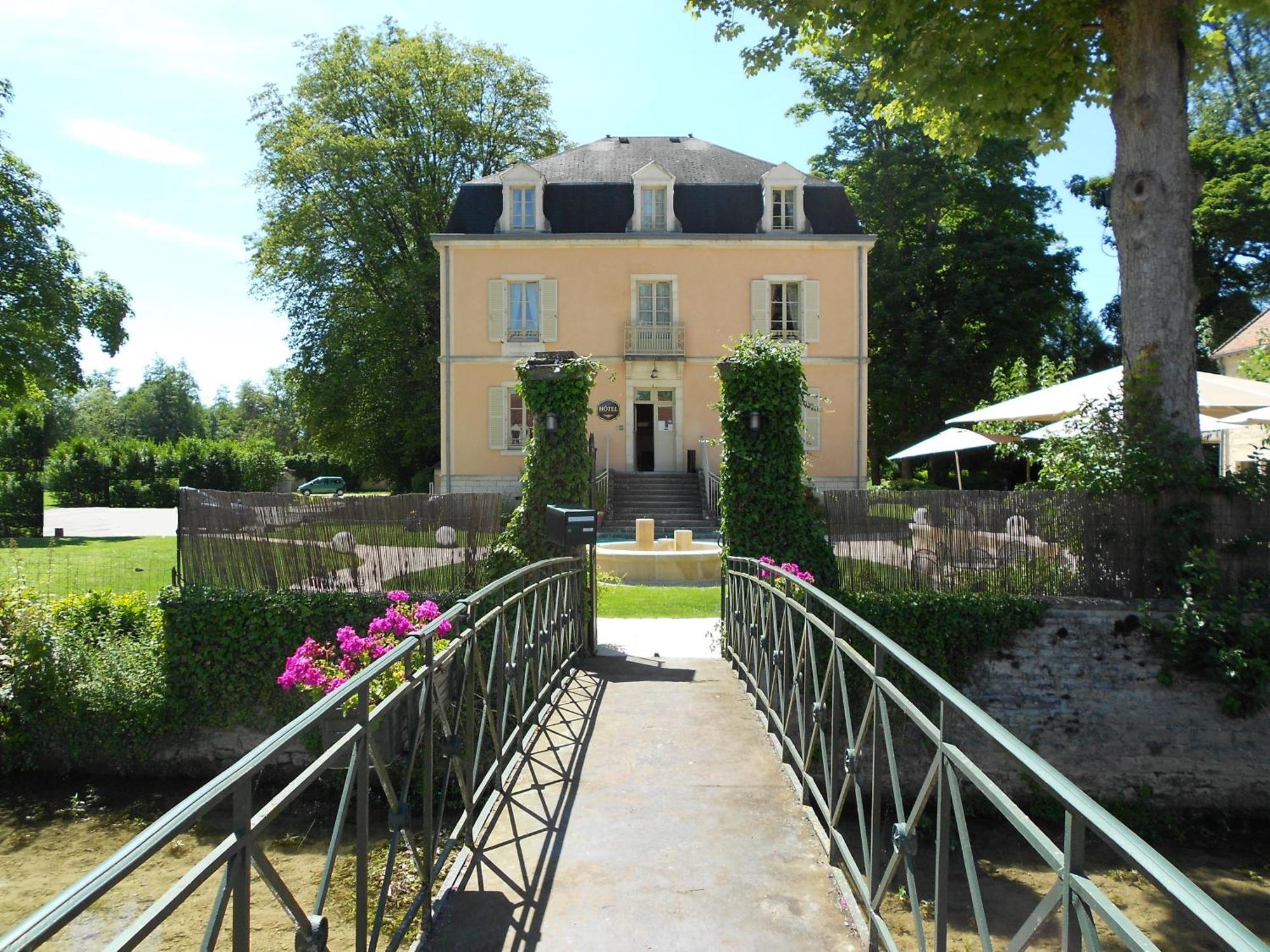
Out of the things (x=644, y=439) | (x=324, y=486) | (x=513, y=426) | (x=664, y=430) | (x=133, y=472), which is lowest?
(x=324, y=486)

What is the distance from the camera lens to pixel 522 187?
23891mm

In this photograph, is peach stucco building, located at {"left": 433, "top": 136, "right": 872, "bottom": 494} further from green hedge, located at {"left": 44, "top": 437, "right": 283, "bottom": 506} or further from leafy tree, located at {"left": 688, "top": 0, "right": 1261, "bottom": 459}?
green hedge, located at {"left": 44, "top": 437, "right": 283, "bottom": 506}

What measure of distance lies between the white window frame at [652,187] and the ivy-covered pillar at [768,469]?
15.8 meters

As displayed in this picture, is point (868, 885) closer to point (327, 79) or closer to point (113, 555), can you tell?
point (113, 555)

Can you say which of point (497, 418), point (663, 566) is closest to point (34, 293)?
point (497, 418)

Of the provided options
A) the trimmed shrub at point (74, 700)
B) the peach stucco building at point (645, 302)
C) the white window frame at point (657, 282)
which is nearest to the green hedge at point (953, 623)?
the trimmed shrub at point (74, 700)

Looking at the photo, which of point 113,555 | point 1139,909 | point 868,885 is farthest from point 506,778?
point 113,555

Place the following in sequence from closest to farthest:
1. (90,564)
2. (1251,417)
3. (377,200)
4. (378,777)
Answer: (378,777) < (1251,417) < (90,564) < (377,200)

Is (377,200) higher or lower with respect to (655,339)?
higher

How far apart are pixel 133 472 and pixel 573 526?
35.0m

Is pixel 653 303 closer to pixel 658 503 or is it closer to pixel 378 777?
pixel 658 503

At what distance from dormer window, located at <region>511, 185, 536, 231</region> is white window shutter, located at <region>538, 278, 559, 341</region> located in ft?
5.15

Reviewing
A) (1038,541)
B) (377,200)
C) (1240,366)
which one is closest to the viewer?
(1038,541)

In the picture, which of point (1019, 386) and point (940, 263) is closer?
point (1019, 386)
